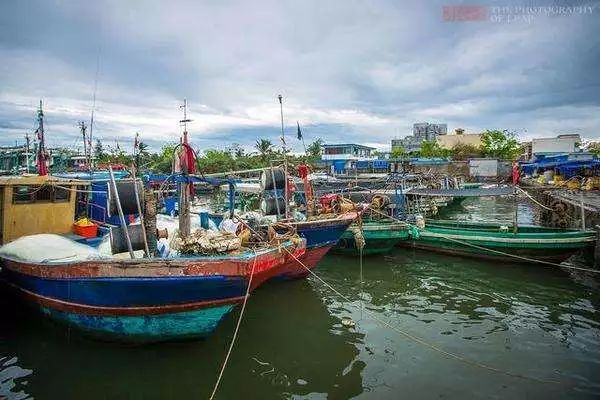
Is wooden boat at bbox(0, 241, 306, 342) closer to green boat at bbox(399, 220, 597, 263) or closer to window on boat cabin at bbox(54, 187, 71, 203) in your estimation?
window on boat cabin at bbox(54, 187, 71, 203)

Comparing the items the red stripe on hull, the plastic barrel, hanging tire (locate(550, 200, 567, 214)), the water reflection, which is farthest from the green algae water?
hanging tire (locate(550, 200, 567, 214))

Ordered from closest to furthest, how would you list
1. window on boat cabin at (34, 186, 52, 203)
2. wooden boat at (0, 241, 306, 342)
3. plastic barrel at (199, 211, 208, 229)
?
wooden boat at (0, 241, 306, 342), window on boat cabin at (34, 186, 52, 203), plastic barrel at (199, 211, 208, 229)

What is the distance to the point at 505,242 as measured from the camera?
43.9 ft

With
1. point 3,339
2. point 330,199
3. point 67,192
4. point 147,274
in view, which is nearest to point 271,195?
point 330,199

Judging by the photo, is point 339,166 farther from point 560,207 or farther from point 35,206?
point 35,206

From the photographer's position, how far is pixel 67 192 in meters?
9.73

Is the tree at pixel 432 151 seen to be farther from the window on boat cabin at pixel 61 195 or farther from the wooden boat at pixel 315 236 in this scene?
the window on boat cabin at pixel 61 195

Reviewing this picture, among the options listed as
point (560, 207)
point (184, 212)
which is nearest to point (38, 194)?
point (184, 212)

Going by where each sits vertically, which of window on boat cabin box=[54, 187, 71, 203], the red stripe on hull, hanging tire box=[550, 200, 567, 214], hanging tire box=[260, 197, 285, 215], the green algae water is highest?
window on boat cabin box=[54, 187, 71, 203]

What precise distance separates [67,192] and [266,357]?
6.78 m

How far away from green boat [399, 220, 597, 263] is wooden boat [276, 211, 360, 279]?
470cm

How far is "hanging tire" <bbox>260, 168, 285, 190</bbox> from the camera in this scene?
417 inches

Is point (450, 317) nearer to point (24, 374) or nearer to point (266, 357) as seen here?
point (266, 357)

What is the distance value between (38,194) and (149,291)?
5.27 meters
